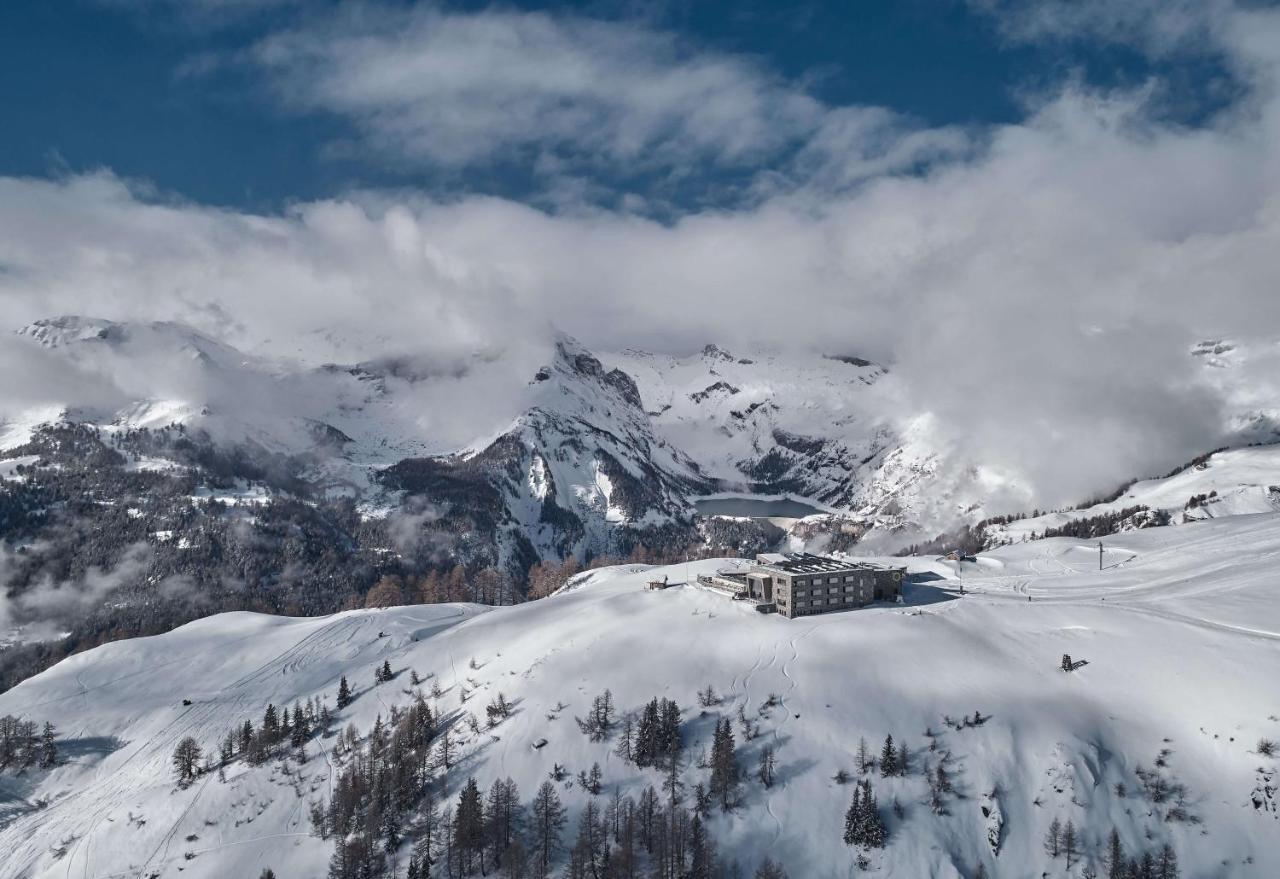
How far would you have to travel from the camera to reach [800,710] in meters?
80.2

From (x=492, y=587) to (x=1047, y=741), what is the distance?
145505 millimetres

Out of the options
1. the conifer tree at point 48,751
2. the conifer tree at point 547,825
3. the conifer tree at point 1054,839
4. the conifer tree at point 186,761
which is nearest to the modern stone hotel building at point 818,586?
the conifer tree at point 1054,839

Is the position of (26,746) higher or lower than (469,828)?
lower

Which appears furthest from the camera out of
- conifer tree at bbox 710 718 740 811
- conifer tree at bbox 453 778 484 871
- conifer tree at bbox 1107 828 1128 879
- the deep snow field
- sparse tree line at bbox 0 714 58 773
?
sparse tree line at bbox 0 714 58 773

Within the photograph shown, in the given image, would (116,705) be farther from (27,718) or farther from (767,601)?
(767,601)

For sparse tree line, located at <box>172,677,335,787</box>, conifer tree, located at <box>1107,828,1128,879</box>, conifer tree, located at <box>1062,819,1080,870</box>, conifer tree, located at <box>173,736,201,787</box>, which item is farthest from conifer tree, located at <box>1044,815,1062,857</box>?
conifer tree, located at <box>173,736,201,787</box>

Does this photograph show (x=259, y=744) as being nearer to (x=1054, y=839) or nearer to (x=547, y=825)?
(x=547, y=825)

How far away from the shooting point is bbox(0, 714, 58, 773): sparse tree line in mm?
90750

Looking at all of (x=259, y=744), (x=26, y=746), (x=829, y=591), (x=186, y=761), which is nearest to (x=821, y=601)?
(x=829, y=591)

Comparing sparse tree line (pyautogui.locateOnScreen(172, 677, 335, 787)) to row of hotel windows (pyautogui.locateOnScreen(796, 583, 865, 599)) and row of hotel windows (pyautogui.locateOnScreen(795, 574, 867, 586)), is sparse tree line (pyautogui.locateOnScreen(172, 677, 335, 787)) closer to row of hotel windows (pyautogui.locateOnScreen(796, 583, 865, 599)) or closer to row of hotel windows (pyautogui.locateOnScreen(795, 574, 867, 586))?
row of hotel windows (pyautogui.locateOnScreen(796, 583, 865, 599))

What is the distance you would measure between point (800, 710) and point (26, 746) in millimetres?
92710

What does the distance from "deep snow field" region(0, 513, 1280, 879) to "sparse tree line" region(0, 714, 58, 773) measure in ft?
6.69

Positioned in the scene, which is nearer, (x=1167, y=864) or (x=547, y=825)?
(x=1167, y=864)

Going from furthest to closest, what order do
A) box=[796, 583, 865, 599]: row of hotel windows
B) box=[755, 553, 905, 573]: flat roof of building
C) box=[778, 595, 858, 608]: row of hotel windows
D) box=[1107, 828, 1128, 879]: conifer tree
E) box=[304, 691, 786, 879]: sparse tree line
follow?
box=[755, 553, 905, 573]: flat roof of building → box=[778, 595, 858, 608]: row of hotel windows → box=[796, 583, 865, 599]: row of hotel windows → box=[304, 691, 786, 879]: sparse tree line → box=[1107, 828, 1128, 879]: conifer tree
